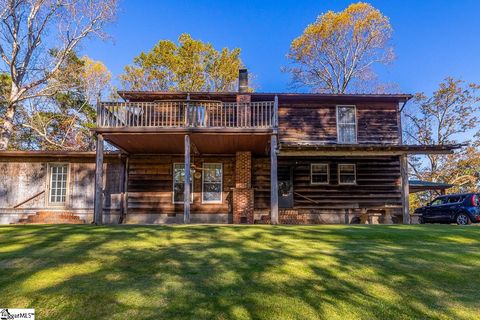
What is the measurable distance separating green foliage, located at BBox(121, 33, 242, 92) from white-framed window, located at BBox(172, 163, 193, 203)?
47.3 feet

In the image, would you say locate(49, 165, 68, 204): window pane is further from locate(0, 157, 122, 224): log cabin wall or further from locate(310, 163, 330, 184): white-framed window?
locate(310, 163, 330, 184): white-framed window

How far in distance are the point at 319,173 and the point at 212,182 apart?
5062 millimetres

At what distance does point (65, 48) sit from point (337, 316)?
25585 mm

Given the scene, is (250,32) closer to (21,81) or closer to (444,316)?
(21,81)

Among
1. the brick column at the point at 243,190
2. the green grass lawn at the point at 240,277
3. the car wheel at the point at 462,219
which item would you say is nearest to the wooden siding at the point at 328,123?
the brick column at the point at 243,190

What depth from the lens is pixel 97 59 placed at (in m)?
31.8

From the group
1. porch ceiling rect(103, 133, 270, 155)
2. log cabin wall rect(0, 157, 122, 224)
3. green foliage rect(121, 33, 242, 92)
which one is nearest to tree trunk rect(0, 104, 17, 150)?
log cabin wall rect(0, 157, 122, 224)

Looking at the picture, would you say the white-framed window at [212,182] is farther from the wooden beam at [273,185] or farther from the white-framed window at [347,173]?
the white-framed window at [347,173]

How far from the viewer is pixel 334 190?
52.0 ft

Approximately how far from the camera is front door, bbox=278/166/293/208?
1579 centimetres

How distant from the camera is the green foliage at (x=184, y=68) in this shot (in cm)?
2872

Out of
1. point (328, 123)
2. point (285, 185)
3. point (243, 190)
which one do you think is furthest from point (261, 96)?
point (243, 190)

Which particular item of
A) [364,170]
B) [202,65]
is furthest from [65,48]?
[364,170]

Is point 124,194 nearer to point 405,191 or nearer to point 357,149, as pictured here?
point 357,149
